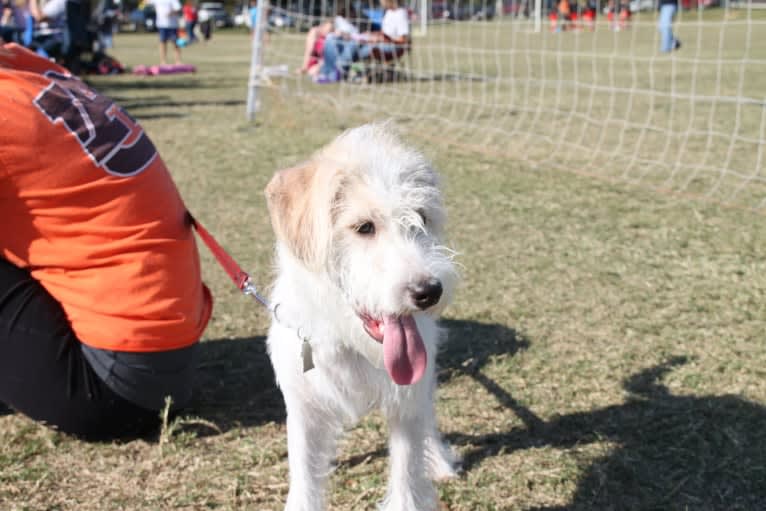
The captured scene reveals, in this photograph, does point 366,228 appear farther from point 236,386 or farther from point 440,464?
point 236,386

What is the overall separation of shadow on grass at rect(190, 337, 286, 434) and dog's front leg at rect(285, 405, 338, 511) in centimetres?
80

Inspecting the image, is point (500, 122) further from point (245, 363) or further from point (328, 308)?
point (328, 308)

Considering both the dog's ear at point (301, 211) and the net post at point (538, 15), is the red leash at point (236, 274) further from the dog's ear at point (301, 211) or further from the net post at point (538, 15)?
the net post at point (538, 15)

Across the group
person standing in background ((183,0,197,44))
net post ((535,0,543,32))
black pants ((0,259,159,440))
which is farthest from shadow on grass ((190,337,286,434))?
person standing in background ((183,0,197,44))

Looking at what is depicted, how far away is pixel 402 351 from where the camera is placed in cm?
216

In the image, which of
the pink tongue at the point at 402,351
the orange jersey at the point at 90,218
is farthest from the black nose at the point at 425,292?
the orange jersey at the point at 90,218

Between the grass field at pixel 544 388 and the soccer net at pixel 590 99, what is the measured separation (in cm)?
166

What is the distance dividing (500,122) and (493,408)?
782 cm

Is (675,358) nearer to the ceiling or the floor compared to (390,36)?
nearer to the floor

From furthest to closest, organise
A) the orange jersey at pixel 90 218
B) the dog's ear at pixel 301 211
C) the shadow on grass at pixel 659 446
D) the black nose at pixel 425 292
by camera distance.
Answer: the orange jersey at pixel 90 218 → the shadow on grass at pixel 659 446 → the dog's ear at pixel 301 211 → the black nose at pixel 425 292

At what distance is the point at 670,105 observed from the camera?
38.8ft

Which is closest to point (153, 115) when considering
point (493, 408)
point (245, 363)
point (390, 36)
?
point (390, 36)

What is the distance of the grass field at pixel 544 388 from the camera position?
9.23 feet

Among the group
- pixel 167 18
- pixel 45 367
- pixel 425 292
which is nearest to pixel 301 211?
pixel 425 292
